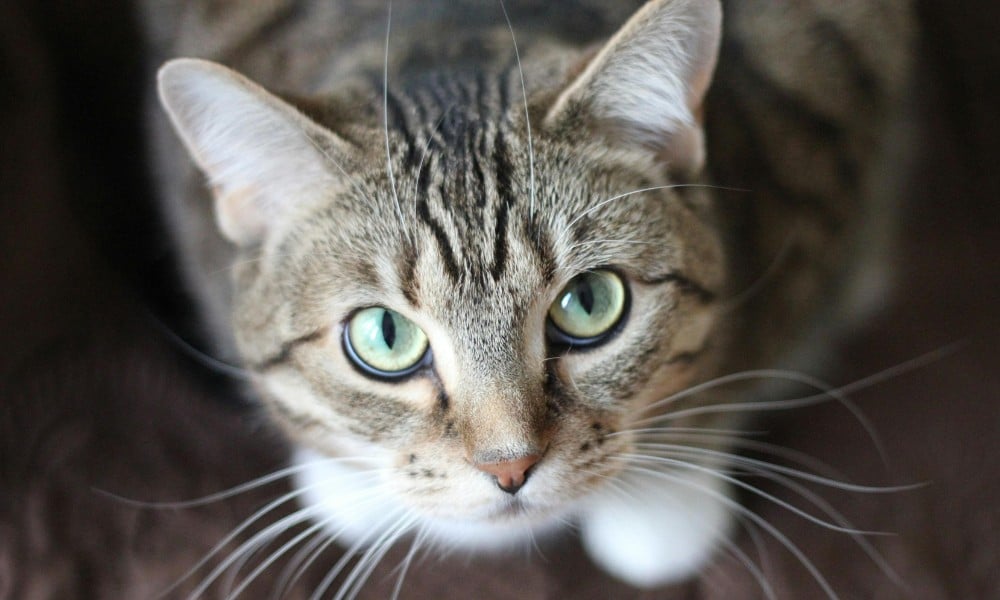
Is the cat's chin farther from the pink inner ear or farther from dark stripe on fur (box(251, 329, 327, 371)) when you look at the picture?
the pink inner ear

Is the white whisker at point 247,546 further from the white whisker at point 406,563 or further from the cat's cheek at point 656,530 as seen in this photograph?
the cat's cheek at point 656,530

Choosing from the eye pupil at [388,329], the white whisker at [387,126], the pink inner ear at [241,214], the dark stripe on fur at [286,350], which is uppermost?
the white whisker at [387,126]

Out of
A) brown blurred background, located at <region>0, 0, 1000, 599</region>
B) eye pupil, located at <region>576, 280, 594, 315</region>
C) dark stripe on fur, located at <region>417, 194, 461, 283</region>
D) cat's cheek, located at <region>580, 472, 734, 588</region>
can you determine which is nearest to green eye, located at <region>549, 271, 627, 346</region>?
eye pupil, located at <region>576, 280, 594, 315</region>

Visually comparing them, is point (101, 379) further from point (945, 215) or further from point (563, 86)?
point (945, 215)

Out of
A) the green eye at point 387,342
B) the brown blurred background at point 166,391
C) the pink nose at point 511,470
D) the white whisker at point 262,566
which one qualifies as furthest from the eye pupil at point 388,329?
the brown blurred background at point 166,391

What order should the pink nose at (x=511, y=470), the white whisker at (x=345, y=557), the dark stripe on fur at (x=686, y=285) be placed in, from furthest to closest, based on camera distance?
1. the white whisker at (x=345, y=557)
2. the dark stripe on fur at (x=686, y=285)
3. the pink nose at (x=511, y=470)

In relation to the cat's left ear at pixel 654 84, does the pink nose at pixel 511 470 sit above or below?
below

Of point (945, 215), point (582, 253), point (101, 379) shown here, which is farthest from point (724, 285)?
point (101, 379)
